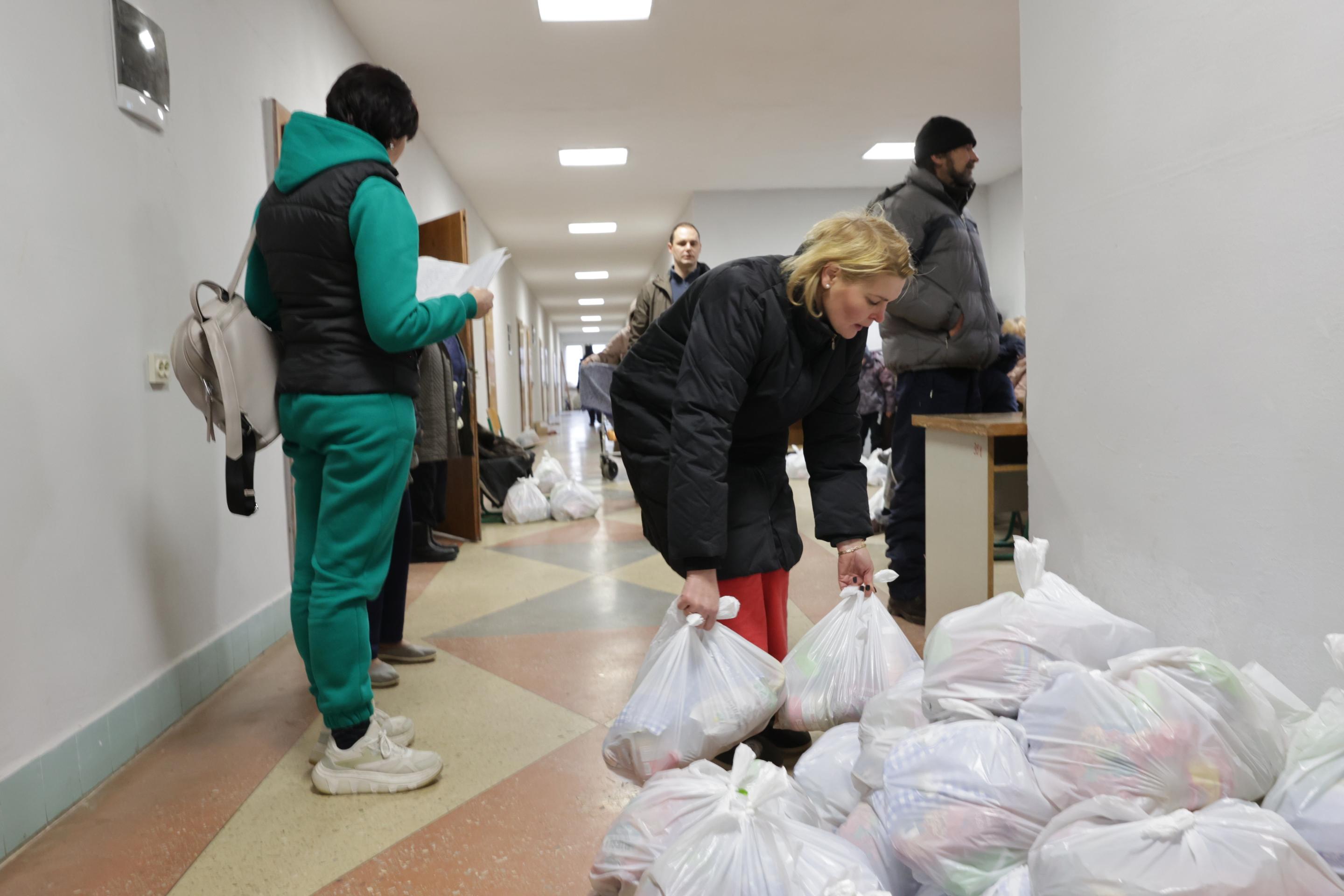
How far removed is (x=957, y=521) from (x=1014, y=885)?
149cm

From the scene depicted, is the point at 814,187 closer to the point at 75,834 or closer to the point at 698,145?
the point at 698,145

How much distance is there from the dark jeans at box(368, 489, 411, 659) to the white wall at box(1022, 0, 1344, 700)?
165 cm

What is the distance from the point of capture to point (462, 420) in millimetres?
4336

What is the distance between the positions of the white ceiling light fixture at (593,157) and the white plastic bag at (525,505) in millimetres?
2885

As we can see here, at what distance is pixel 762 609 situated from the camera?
1.66 metres

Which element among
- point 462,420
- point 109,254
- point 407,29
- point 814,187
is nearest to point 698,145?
point 814,187

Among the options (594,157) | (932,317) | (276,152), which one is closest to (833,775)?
(932,317)

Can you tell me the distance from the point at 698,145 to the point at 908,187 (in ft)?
13.7

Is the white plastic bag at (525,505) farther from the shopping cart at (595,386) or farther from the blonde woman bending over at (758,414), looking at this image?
the blonde woman bending over at (758,414)

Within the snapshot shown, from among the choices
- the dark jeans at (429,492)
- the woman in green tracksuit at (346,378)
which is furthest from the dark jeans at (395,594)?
A: the dark jeans at (429,492)

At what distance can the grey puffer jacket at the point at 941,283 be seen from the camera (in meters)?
2.79

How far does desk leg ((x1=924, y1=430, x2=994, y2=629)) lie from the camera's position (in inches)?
88.7

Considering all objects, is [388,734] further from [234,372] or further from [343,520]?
[234,372]

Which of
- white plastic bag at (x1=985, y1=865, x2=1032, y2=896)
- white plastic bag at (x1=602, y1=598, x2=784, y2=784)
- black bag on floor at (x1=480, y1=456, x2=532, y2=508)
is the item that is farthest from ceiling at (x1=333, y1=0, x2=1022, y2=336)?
white plastic bag at (x1=985, y1=865, x2=1032, y2=896)
